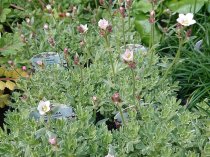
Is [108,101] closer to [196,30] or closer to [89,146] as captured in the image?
[89,146]

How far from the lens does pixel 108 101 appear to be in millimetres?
1657

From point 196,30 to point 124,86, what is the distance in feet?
2.77

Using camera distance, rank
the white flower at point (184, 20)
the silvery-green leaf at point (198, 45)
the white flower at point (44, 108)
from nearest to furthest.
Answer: the white flower at point (44, 108), the white flower at point (184, 20), the silvery-green leaf at point (198, 45)

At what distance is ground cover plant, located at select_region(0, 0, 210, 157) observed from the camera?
4.66 feet

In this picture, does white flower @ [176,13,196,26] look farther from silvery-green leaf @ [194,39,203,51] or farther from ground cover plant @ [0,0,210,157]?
silvery-green leaf @ [194,39,203,51]

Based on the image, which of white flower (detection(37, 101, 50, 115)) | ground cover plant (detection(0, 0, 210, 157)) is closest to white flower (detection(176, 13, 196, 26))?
ground cover plant (detection(0, 0, 210, 157))

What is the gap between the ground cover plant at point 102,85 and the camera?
142 cm

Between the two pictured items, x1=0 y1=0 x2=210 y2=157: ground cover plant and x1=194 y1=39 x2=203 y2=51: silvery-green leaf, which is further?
x1=194 y1=39 x2=203 y2=51: silvery-green leaf

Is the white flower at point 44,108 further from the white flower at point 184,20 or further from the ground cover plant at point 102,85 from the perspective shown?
the white flower at point 184,20

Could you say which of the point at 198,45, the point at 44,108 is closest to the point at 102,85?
the point at 44,108

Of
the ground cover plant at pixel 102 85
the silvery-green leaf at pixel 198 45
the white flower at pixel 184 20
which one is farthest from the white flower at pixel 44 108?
the silvery-green leaf at pixel 198 45

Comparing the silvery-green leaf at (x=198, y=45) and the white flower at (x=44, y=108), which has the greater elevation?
the white flower at (x=44, y=108)

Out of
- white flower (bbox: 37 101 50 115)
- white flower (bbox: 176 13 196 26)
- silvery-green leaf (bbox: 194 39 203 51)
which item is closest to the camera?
white flower (bbox: 37 101 50 115)

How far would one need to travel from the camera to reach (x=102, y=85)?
1.74 metres
